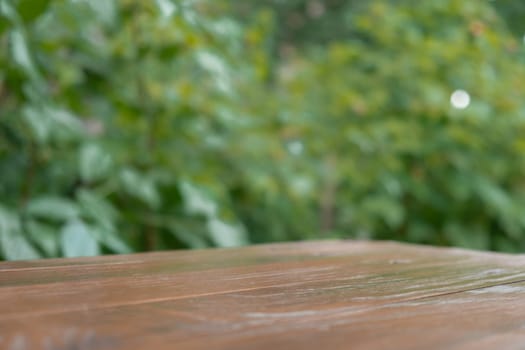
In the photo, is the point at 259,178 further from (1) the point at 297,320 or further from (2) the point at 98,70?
(1) the point at 297,320

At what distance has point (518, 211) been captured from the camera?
7.22 ft

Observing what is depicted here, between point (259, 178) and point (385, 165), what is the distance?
588mm

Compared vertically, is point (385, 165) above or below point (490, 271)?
above

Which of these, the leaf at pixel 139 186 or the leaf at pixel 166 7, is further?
the leaf at pixel 139 186

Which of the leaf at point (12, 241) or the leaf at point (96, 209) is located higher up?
the leaf at point (96, 209)

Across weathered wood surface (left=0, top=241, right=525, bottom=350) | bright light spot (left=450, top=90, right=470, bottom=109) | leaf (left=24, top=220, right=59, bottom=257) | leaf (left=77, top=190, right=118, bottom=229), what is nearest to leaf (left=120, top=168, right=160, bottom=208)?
leaf (left=77, top=190, right=118, bottom=229)

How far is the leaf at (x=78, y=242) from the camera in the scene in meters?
1.09

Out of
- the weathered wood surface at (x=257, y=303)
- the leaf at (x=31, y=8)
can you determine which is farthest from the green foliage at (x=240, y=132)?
the weathered wood surface at (x=257, y=303)

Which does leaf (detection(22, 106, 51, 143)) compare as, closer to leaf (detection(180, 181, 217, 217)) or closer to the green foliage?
the green foliage

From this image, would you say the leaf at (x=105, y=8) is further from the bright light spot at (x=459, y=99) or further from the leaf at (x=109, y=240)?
the bright light spot at (x=459, y=99)

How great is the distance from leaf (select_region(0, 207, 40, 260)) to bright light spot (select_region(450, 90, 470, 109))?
1.56m

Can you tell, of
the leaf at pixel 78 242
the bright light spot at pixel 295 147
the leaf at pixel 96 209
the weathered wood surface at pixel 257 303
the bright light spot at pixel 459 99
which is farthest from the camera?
the bright light spot at pixel 295 147

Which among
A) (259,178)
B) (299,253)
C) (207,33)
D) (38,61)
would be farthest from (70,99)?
(299,253)

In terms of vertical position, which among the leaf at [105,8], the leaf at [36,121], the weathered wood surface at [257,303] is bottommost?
the weathered wood surface at [257,303]
